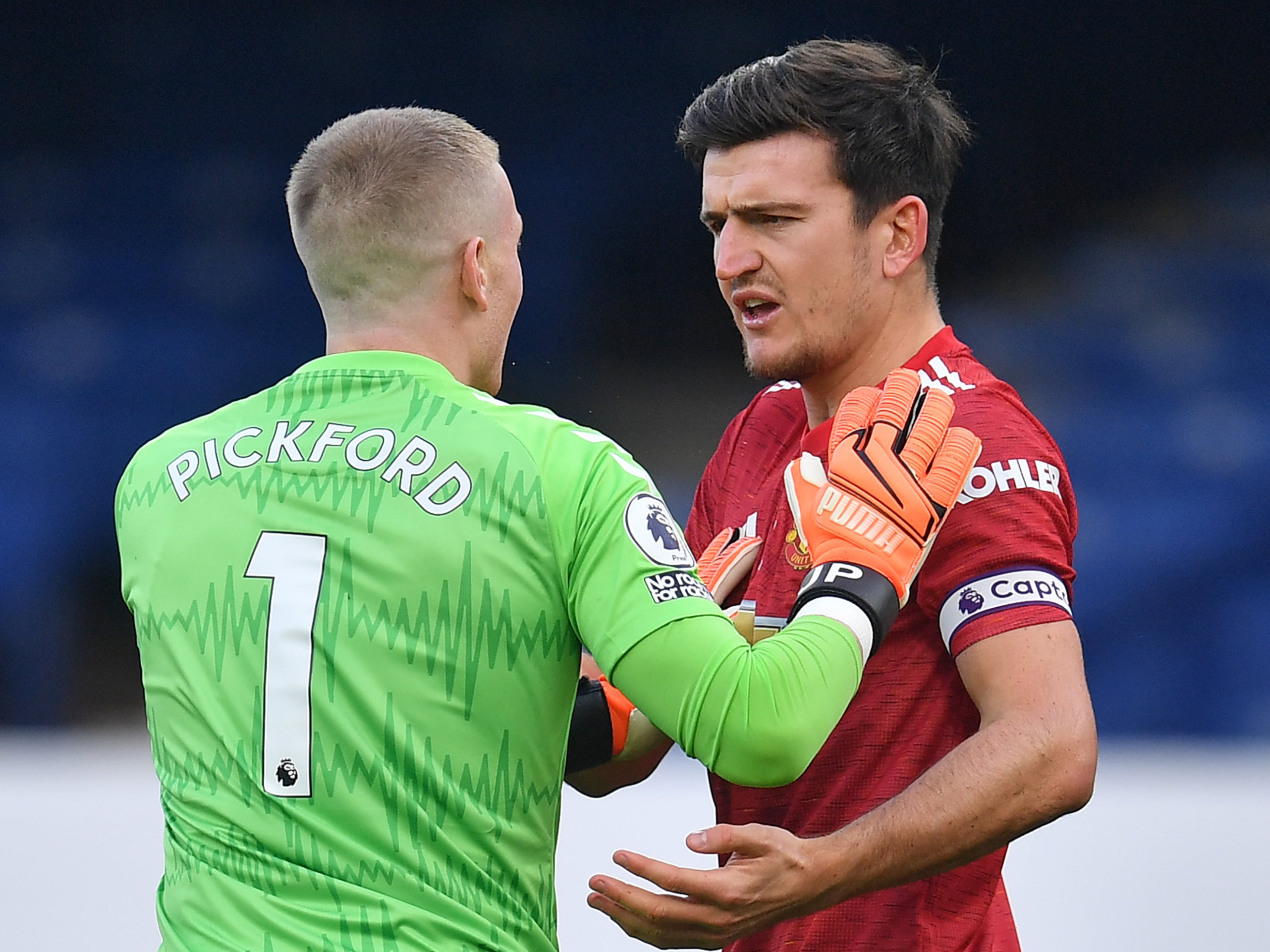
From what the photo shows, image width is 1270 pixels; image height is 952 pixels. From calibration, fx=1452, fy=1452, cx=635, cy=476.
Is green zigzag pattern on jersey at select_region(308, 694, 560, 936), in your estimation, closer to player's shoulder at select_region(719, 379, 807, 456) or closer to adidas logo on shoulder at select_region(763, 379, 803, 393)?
player's shoulder at select_region(719, 379, 807, 456)

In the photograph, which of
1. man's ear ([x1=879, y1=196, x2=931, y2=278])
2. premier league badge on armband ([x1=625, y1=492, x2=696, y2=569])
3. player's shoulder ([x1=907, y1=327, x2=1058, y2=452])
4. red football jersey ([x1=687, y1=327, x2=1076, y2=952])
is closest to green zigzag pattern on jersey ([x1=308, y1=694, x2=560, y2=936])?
premier league badge on armband ([x1=625, y1=492, x2=696, y2=569])

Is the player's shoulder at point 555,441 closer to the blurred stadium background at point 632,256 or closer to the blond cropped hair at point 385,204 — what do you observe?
the blond cropped hair at point 385,204

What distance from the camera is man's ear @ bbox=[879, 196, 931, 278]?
1976 mm

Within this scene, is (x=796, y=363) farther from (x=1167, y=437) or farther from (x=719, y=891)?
(x=1167, y=437)

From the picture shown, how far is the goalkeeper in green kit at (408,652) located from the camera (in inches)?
53.1

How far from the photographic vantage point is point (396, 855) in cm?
135

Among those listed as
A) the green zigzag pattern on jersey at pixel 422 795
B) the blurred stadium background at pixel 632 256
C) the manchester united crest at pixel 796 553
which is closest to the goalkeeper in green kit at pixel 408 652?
the green zigzag pattern on jersey at pixel 422 795

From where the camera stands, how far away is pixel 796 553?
1792 millimetres

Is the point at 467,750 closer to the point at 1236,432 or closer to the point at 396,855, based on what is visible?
the point at 396,855

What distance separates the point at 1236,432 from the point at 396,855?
14.8 ft

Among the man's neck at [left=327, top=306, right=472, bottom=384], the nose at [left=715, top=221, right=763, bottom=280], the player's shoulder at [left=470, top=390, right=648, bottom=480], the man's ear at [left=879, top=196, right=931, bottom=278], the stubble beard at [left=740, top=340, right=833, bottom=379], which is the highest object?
the man's ear at [left=879, top=196, right=931, bottom=278]

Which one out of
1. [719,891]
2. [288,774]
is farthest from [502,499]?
[719,891]

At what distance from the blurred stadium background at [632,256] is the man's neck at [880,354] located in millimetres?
3249

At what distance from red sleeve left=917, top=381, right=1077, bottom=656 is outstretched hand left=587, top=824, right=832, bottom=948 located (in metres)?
0.31
